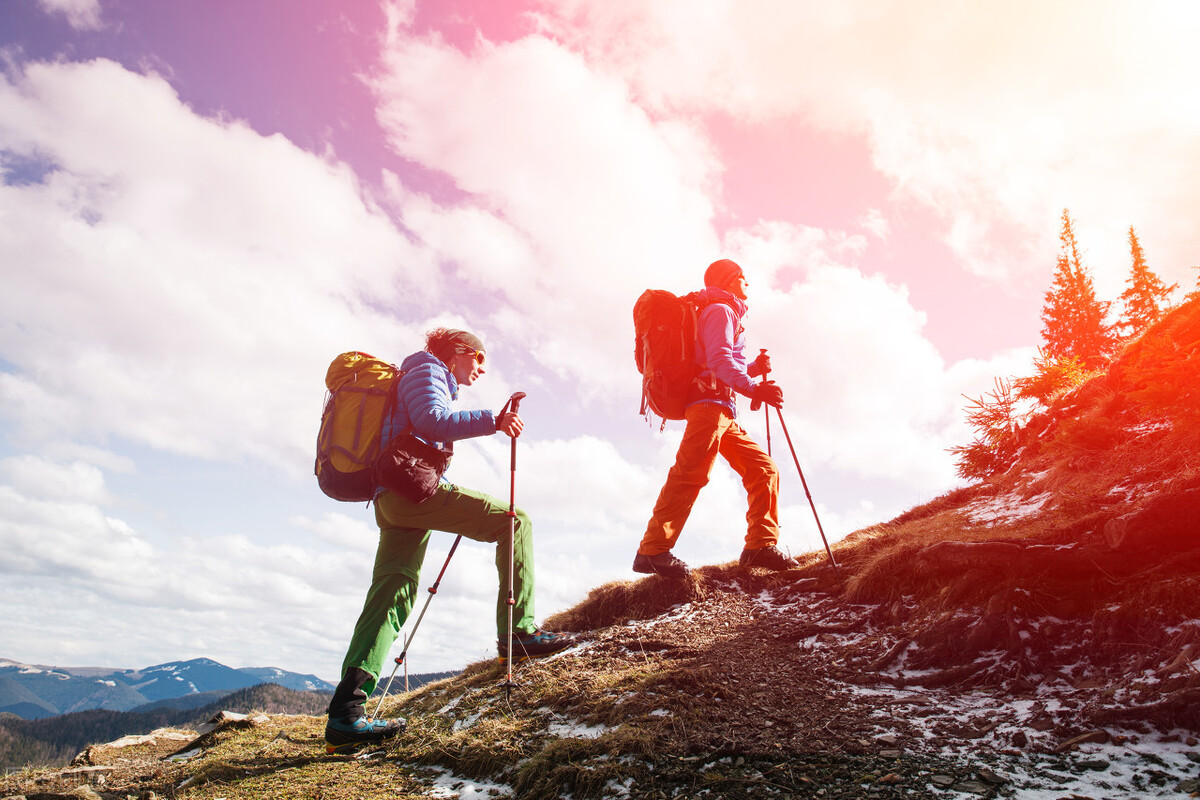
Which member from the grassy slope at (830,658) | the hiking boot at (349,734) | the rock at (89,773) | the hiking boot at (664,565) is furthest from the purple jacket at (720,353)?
the rock at (89,773)

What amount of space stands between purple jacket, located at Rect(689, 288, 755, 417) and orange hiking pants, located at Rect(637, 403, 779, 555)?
210 millimetres

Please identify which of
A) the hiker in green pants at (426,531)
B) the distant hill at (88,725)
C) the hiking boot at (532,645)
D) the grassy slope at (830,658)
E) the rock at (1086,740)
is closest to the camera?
the rock at (1086,740)

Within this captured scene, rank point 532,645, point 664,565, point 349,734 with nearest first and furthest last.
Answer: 1. point 349,734
2. point 532,645
3. point 664,565

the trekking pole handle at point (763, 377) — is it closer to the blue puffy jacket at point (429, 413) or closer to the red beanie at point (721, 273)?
the red beanie at point (721, 273)

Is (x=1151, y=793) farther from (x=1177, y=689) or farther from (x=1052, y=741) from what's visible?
(x=1177, y=689)

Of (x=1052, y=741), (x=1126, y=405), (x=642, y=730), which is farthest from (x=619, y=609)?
(x=1126, y=405)

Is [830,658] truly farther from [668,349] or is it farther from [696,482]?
[668,349]

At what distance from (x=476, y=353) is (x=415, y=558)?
1.95m

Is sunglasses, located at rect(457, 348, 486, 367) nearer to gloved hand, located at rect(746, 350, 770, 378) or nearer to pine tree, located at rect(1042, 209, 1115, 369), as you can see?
gloved hand, located at rect(746, 350, 770, 378)

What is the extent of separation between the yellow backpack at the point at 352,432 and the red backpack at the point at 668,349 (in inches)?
139

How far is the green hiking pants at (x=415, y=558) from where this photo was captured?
4.96 metres

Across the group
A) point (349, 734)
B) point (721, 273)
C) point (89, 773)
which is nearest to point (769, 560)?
point (721, 273)

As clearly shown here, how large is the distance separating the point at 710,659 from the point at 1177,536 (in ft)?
12.7

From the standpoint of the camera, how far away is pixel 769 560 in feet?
25.8
